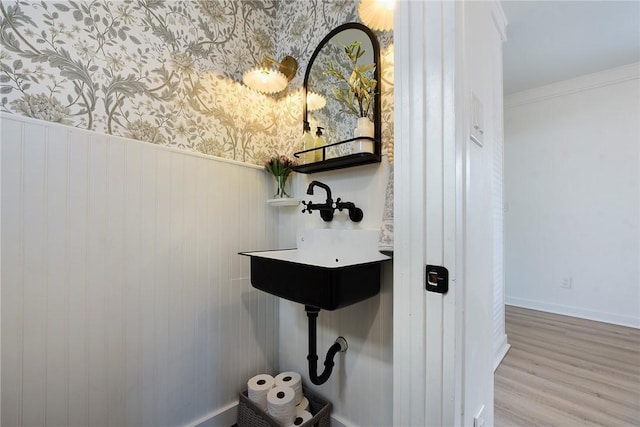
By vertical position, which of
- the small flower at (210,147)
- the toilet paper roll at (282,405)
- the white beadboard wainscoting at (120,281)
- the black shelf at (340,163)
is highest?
the small flower at (210,147)

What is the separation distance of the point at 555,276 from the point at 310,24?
342 centimetres

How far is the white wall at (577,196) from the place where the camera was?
8.14ft

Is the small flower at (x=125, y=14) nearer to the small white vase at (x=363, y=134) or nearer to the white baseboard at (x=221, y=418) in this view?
the small white vase at (x=363, y=134)

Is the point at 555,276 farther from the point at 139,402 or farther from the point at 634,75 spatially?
the point at 139,402

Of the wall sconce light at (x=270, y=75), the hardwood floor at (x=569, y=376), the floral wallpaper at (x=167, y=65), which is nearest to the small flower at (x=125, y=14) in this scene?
the floral wallpaper at (x=167, y=65)

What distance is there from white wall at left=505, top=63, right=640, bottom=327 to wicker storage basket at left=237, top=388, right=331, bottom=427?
2919 mm

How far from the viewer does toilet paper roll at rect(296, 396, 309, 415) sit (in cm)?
132

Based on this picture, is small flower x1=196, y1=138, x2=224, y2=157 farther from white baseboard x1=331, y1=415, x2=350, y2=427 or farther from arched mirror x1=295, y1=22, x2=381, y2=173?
white baseboard x1=331, y1=415, x2=350, y2=427

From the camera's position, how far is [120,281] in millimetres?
1086

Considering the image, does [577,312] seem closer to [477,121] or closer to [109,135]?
[477,121]

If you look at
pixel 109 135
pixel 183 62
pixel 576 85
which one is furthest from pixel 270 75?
pixel 576 85

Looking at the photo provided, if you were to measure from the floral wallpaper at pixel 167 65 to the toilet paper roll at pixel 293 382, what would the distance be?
121cm

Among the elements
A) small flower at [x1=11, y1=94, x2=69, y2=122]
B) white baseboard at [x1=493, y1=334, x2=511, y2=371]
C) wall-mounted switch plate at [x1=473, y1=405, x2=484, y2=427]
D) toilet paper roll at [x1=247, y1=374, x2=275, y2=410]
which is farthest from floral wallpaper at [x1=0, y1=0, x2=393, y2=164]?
white baseboard at [x1=493, y1=334, x2=511, y2=371]

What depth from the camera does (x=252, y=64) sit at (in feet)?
5.05
